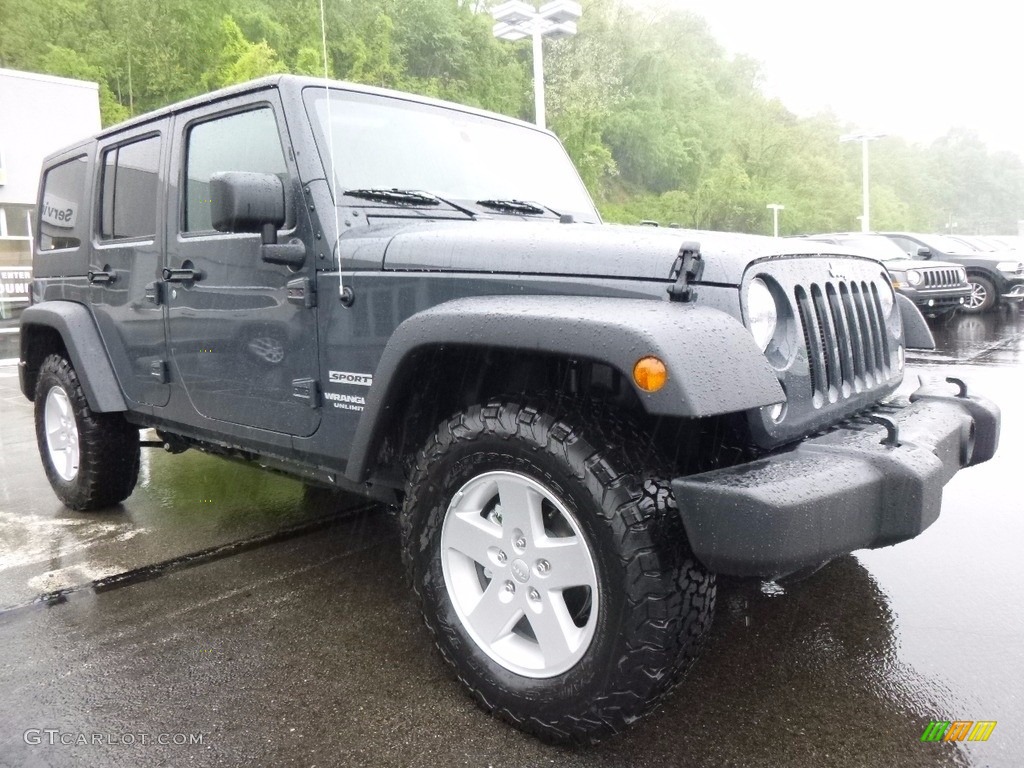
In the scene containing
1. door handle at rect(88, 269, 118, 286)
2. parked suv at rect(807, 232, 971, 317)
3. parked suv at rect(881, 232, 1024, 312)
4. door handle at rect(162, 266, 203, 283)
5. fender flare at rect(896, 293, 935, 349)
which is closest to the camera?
fender flare at rect(896, 293, 935, 349)

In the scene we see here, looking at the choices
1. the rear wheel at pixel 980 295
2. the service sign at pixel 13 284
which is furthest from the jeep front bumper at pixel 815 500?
the service sign at pixel 13 284

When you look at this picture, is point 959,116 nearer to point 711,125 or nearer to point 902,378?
point 711,125

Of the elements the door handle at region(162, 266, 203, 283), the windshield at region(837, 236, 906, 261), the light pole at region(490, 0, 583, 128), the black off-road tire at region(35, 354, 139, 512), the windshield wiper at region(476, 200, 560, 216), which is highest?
the light pole at region(490, 0, 583, 128)

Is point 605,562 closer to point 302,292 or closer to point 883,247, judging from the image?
point 302,292

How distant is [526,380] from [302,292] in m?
0.90

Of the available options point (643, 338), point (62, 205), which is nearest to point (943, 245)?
point (62, 205)

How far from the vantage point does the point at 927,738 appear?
7.09 feet

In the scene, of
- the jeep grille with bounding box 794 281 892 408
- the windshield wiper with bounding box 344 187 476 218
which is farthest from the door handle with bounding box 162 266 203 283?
the jeep grille with bounding box 794 281 892 408

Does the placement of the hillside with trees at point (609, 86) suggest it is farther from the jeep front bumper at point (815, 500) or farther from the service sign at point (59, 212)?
the jeep front bumper at point (815, 500)

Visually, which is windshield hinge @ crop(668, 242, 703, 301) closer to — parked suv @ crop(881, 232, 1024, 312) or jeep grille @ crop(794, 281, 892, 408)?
jeep grille @ crop(794, 281, 892, 408)

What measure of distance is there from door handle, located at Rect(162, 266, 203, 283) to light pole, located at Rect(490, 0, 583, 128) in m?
8.77

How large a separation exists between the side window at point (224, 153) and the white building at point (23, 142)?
39.7 ft

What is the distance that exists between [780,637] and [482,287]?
5.29ft

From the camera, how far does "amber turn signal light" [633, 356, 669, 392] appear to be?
5.93ft
